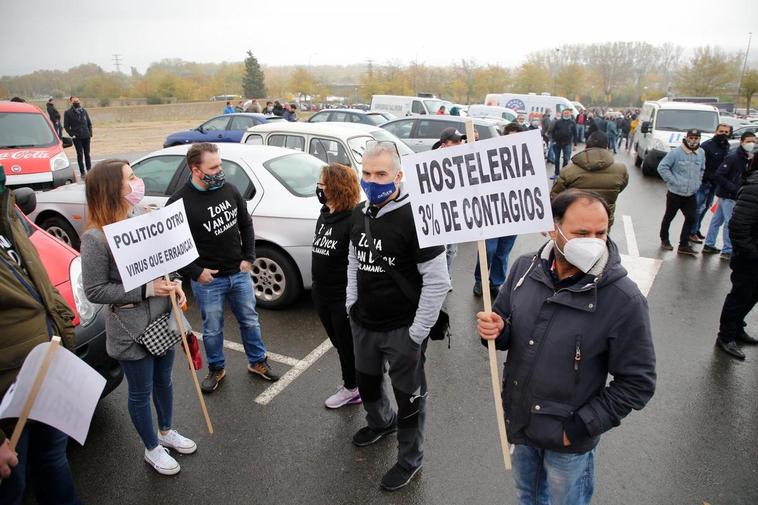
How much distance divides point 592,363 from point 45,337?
8.04 feet

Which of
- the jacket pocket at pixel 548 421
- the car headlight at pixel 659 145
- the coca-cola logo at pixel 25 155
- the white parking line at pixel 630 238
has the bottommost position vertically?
the white parking line at pixel 630 238

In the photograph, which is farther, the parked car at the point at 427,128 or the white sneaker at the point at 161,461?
the parked car at the point at 427,128

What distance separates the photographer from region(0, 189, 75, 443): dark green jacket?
2.06 meters

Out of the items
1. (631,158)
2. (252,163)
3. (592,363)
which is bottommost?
(631,158)

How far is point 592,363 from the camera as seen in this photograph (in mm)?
1947

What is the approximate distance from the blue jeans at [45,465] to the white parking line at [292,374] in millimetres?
1497

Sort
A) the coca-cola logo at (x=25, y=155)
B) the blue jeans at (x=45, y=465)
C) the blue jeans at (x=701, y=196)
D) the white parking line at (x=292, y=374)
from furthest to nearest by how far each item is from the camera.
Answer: the coca-cola logo at (x=25, y=155), the blue jeans at (x=701, y=196), the white parking line at (x=292, y=374), the blue jeans at (x=45, y=465)

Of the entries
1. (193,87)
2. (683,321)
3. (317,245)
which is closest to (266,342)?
(317,245)

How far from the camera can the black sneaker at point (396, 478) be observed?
2.89 meters

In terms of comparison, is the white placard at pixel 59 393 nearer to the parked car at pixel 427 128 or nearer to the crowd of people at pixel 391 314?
the crowd of people at pixel 391 314

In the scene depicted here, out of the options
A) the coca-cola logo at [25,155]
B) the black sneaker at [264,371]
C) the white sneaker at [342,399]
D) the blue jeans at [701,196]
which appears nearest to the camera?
the white sneaker at [342,399]

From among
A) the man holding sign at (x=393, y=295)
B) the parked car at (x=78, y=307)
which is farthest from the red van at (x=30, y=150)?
the man holding sign at (x=393, y=295)

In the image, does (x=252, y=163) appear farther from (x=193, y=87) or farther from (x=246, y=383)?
(x=193, y=87)

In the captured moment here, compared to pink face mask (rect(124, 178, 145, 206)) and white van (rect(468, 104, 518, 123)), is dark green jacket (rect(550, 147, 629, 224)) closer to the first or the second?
pink face mask (rect(124, 178, 145, 206))
